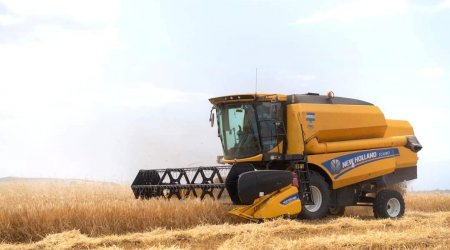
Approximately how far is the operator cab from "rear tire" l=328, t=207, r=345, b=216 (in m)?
2.40

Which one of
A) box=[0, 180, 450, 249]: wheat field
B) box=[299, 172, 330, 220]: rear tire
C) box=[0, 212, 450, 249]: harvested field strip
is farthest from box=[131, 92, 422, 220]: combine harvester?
box=[0, 212, 450, 249]: harvested field strip

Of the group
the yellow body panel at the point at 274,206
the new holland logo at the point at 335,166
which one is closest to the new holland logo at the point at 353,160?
the new holland logo at the point at 335,166

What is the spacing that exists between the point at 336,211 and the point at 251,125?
3.26 m

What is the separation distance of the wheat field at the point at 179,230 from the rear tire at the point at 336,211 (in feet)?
7.37

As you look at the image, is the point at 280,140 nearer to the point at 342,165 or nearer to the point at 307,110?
the point at 307,110

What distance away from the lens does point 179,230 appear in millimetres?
8828

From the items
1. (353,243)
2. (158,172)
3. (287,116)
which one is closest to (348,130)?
(287,116)

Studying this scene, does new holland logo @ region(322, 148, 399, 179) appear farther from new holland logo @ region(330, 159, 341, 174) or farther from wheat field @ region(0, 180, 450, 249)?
wheat field @ region(0, 180, 450, 249)

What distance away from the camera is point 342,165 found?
11.6 meters

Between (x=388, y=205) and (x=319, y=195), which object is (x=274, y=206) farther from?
(x=388, y=205)

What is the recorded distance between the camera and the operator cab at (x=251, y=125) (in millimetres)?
10703

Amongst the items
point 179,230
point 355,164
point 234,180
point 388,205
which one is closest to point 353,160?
point 355,164

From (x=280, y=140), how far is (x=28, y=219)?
4.84m

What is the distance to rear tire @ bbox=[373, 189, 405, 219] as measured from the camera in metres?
11.7
